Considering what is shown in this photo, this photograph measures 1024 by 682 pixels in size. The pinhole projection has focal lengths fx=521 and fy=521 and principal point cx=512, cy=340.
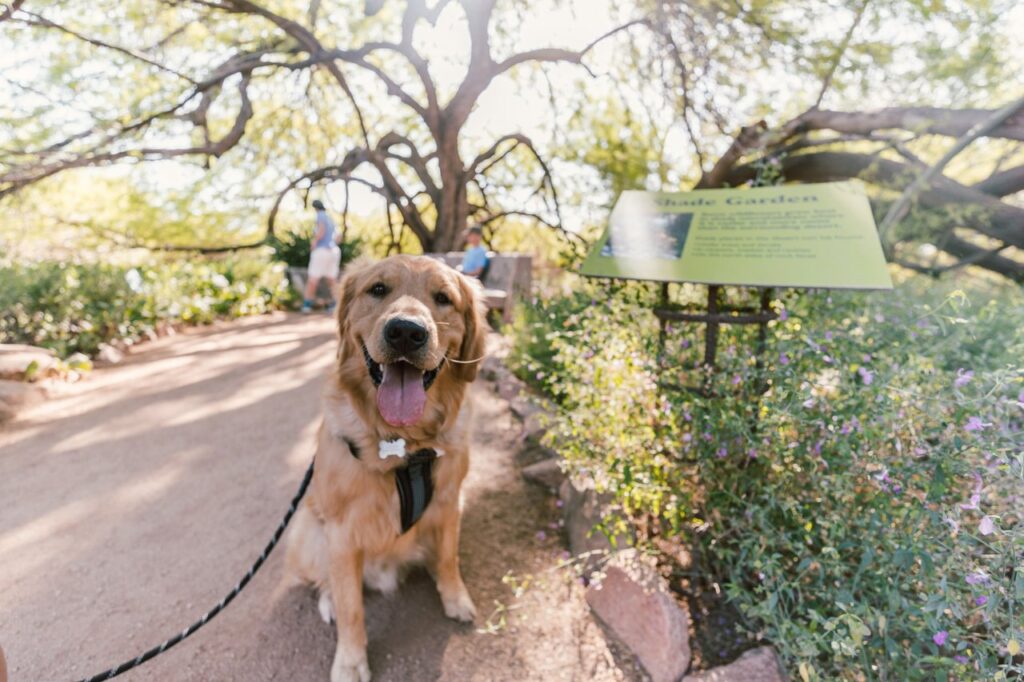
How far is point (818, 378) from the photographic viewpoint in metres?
2.38

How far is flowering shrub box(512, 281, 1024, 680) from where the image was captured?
1644mm

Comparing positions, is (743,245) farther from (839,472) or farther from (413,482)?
(413,482)

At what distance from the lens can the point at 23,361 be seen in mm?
4977

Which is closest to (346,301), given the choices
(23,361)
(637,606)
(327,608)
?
(327,608)

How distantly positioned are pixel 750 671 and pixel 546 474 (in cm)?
201

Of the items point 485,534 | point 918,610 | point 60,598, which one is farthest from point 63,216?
point 918,610

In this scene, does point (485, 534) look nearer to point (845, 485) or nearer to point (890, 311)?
point (845, 485)

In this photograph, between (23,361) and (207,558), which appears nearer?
(207,558)

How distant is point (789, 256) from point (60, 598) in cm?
415

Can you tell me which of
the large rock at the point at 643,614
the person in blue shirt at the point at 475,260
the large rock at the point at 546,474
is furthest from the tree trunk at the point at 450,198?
the large rock at the point at 643,614

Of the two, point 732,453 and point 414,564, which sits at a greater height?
point 732,453

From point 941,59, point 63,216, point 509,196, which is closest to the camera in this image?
point 941,59

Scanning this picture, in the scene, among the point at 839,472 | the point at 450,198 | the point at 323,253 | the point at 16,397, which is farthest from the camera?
the point at 450,198

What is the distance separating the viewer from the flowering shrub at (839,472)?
164 centimetres
